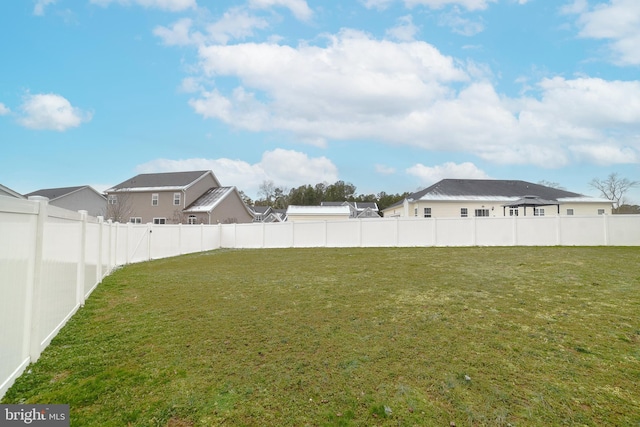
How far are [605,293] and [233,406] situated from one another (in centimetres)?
662

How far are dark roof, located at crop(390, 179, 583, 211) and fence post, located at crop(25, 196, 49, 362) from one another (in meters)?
25.3

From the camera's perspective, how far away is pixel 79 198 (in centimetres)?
3139

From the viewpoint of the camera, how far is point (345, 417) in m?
2.66

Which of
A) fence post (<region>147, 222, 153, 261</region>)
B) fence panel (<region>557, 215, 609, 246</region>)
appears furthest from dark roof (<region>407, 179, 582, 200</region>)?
fence post (<region>147, 222, 153, 261</region>)

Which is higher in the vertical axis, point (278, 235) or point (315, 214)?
point (315, 214)

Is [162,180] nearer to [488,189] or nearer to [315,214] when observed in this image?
[315,214]

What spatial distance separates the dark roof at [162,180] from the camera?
28.9 metres

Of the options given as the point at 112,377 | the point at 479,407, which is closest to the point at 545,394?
the point at 479,407

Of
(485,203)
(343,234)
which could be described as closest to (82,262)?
(343,234)

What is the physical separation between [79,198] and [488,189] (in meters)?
36.5

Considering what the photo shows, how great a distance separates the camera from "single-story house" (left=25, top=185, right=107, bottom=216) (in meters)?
30.2

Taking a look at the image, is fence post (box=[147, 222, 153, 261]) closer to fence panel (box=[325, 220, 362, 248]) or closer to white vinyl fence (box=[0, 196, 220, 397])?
white vinyl fence (box=[0, 196, 220, 397])

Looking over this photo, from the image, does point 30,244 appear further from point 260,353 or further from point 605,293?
point 605,293

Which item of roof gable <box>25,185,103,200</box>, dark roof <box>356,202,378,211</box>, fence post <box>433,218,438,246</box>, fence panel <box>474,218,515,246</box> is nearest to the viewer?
fence panel <box>474,218,515,246</box>
